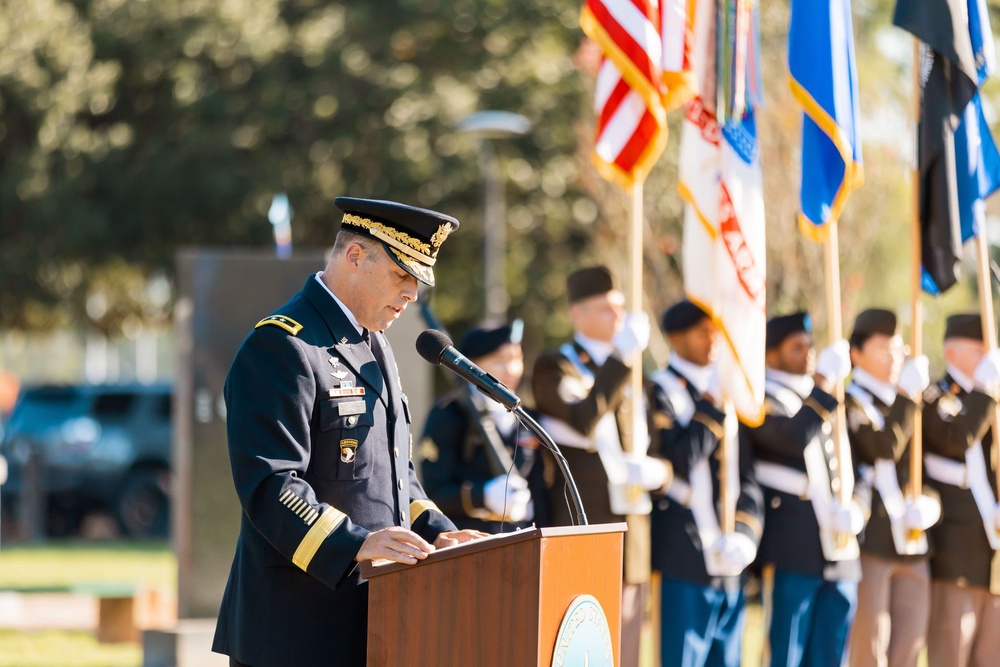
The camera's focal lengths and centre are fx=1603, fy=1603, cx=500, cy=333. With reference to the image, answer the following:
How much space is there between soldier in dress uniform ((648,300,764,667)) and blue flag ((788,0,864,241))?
0.89 metres

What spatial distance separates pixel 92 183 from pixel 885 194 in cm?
1183

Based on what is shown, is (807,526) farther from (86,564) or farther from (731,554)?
(86,564)

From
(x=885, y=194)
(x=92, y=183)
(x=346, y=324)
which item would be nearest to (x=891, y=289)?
(x=885, y=194)

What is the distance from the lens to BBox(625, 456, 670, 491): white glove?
23.2 ft

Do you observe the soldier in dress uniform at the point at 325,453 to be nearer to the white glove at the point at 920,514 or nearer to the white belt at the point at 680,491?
the white belt at the point at 680,491

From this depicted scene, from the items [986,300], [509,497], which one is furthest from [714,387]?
[986,300]

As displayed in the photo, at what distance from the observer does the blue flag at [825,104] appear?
7703mm

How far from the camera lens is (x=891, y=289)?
2159 centimetres

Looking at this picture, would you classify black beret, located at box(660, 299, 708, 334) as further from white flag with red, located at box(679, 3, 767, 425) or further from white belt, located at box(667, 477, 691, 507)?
white belt, located at box(667, 477, 691, 507)

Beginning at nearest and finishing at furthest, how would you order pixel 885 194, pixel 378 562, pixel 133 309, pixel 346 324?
pixel 378 562 → pixel 346 324 → pixel 885 194 → pixel 133 309

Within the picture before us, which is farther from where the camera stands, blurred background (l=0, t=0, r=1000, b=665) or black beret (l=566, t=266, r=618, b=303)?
blurred background (l=0, t=0, r=1000, b=665)

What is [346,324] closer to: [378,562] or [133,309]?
[378,562]

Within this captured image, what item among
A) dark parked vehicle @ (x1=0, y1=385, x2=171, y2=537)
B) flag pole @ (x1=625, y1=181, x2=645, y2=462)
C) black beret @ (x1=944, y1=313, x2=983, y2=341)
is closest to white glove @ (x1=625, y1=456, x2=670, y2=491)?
flag pole @ (x1=625, y1=181, x2=645, y2=462)

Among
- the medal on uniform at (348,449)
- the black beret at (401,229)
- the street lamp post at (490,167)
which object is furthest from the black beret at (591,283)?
the street lamp post at (490,167)
